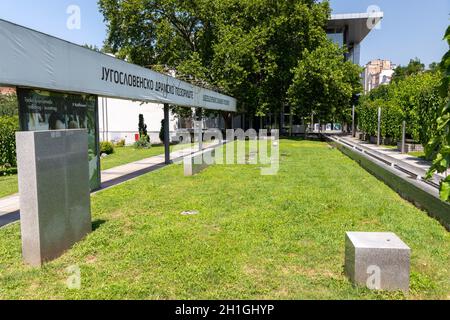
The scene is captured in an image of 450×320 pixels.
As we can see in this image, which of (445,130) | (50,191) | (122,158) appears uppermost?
(445,130)

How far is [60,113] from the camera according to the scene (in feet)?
28.9

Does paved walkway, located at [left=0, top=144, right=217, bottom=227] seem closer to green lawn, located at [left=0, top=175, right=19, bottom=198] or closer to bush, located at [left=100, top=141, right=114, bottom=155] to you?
Answer: green lawn, located at [left=0, top=175, right=19, bottom=198]

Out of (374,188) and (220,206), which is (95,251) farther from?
(374,188)

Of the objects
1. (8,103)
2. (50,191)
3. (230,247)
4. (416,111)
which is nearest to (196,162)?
Answer: (230,247)

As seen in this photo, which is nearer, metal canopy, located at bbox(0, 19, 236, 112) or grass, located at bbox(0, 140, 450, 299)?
grass, located at bbox(0, 140, 450, 299)

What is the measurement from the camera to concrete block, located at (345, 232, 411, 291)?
4109 millimetres

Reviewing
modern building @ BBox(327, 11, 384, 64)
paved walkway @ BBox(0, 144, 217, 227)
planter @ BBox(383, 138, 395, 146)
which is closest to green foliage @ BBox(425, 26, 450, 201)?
paved walkway @ BBox(0, 144, 217, 227)

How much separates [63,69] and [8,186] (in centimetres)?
495

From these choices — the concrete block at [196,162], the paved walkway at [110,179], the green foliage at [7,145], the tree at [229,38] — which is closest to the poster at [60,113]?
the paved walkway at [110,179]

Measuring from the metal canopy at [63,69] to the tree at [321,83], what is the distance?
18777mm

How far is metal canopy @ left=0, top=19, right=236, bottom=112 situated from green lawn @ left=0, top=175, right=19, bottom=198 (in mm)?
3546

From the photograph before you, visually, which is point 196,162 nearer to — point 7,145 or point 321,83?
point 7,145

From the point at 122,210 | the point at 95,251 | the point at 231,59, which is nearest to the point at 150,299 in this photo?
the point at 95,251

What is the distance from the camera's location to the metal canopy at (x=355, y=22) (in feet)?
155
